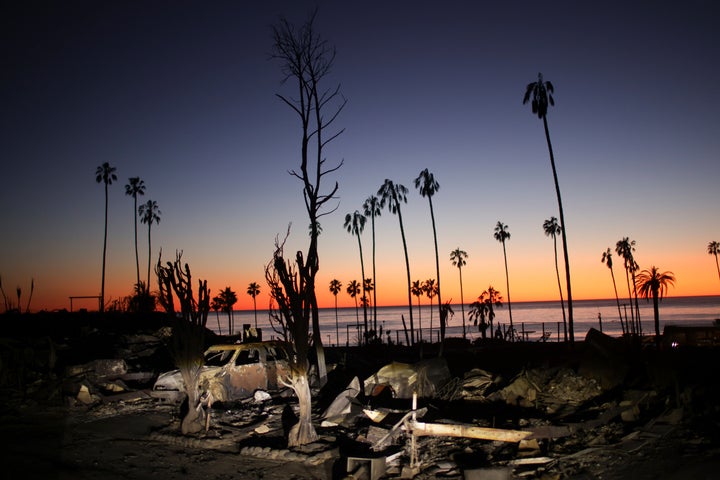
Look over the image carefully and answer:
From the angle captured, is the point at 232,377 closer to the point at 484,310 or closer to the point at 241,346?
the point at 241,346

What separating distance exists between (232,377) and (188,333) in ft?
9.54

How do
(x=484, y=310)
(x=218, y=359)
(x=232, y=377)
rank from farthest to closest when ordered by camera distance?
(x=484, y=310) → (x=218, y=359) → (x=232, y=377)

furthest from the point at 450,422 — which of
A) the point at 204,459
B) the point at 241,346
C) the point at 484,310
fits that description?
the point at 484,310

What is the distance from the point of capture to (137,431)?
32.6ft

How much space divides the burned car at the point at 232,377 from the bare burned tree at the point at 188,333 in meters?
1.71

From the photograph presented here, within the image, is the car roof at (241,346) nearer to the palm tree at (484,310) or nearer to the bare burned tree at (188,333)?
the bare burned tree at (188,333)

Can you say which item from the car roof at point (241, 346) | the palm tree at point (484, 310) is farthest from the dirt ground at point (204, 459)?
the palm tree at point (484, 310)

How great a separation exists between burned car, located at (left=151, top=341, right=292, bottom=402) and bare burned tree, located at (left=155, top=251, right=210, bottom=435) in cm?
171

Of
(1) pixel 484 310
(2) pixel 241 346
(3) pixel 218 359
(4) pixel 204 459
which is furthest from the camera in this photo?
(1) pixel 484 310

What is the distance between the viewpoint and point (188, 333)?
1019 centimetres

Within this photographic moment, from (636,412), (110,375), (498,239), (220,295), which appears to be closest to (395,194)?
(498,239)

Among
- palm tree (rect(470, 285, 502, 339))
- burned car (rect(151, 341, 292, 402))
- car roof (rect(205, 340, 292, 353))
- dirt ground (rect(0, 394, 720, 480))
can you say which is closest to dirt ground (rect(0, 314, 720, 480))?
dirt ground (rect(0, 394, 720, 480))

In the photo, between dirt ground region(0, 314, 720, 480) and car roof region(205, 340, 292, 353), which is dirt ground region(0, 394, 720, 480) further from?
car roof region(205, 340, 292, 353)

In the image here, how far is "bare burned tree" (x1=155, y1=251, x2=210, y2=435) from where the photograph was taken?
9.90 meters
